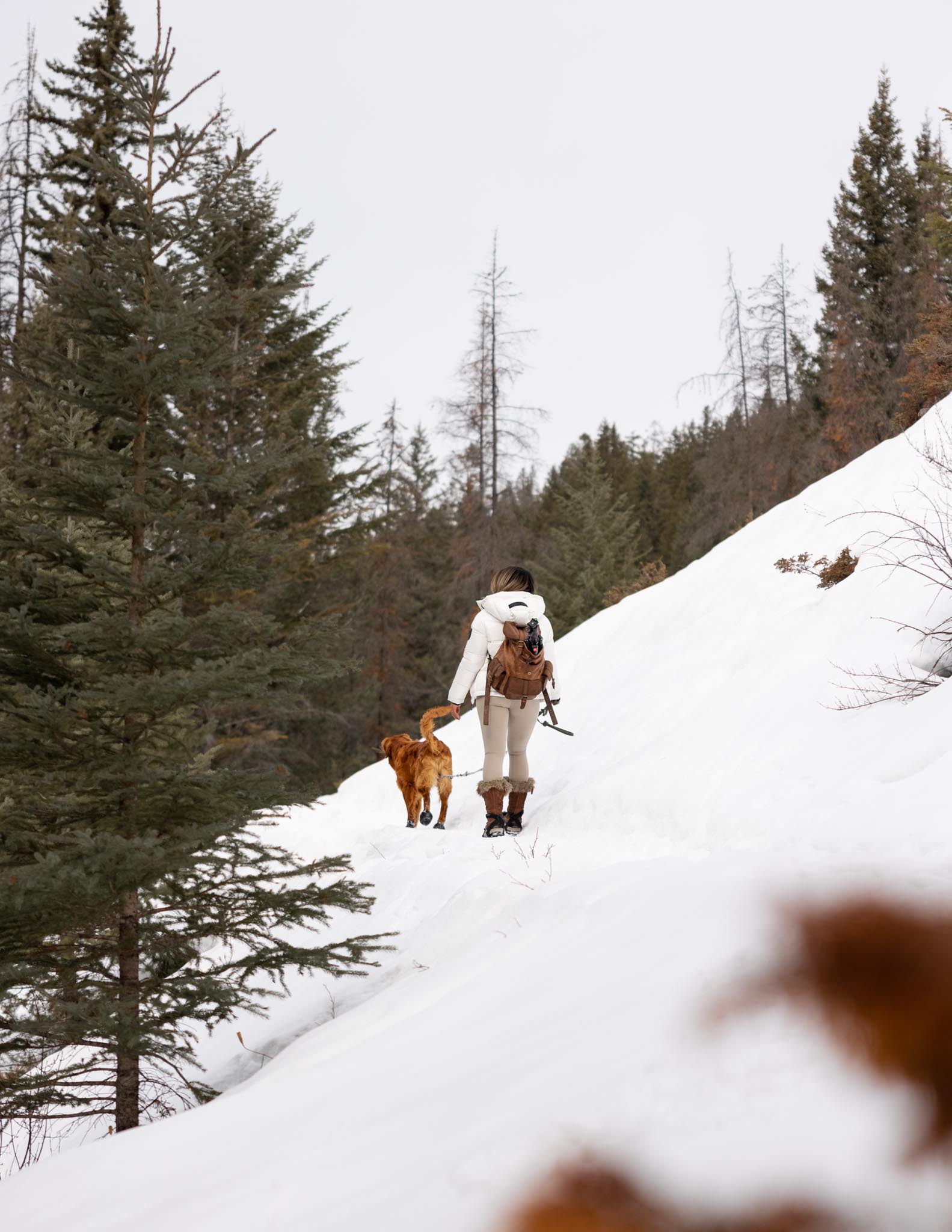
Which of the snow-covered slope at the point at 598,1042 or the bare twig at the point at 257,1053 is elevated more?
the snow-covered slope at the point at 598,1042

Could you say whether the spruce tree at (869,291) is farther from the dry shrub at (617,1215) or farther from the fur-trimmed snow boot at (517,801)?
the dry shrub at (617,1215)

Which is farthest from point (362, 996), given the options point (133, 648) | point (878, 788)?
point (878, 788)

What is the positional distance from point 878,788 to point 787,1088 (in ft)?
10.2

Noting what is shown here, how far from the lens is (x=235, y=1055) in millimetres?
5141

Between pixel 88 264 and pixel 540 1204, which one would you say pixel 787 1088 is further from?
pixel 88 264

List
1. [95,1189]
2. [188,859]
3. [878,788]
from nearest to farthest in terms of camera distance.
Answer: [95,1189], [188,859], [878,788]

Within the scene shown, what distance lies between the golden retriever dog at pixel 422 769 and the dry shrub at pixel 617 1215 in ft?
20.4

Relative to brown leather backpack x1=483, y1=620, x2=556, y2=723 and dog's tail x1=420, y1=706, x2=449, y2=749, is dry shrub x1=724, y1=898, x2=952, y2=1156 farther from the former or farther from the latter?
dog's tail x1=420, y1=706, x2=449, y2=749

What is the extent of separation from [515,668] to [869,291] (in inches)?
930

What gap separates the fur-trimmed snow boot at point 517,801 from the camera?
7.18 metres

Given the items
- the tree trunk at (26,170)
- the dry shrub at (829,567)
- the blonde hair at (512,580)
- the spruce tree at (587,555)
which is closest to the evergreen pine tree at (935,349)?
the dry shrub at (829,567)

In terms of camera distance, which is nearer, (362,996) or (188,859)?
(188,859)

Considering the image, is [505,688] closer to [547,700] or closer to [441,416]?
[547,700]

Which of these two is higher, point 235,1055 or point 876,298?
point 876,298
